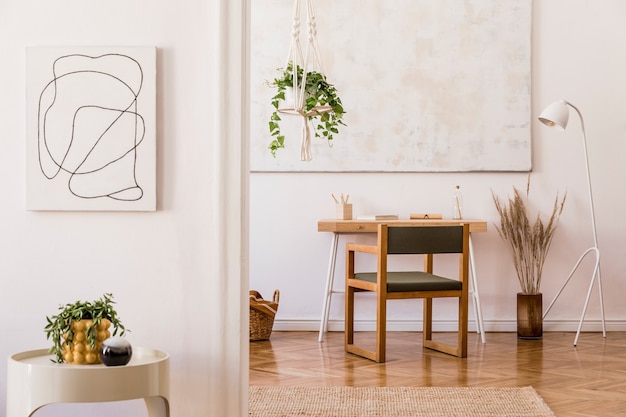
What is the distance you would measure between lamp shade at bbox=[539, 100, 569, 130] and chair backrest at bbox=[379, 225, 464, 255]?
1.14 metres

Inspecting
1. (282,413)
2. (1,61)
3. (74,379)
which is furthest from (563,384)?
(1,61)

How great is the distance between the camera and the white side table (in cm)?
232

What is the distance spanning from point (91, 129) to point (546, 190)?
3.99 metres

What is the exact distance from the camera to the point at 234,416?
109 inches

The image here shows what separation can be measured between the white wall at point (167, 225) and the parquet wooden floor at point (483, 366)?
142cm

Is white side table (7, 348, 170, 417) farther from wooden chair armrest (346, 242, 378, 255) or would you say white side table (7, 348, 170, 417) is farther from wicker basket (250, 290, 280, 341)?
wicker basket (250, 290, 280, 341)

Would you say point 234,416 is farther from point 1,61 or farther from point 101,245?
point 1,61

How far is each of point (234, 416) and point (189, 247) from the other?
1.87 ft

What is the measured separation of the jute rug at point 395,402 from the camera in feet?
11.6

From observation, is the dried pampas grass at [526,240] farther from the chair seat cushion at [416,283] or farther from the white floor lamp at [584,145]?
the chair seat cushion at [416,283]

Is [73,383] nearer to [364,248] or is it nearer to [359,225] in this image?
[364,248]

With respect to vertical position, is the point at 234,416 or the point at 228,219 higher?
the point at 228,219

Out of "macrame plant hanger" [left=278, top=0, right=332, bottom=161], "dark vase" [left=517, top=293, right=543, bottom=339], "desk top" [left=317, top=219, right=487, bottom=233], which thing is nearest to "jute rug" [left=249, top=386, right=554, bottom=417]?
"macrame plant hanger" [left=278, top=0, right=332, bottom=161]

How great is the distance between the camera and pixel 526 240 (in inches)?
230
